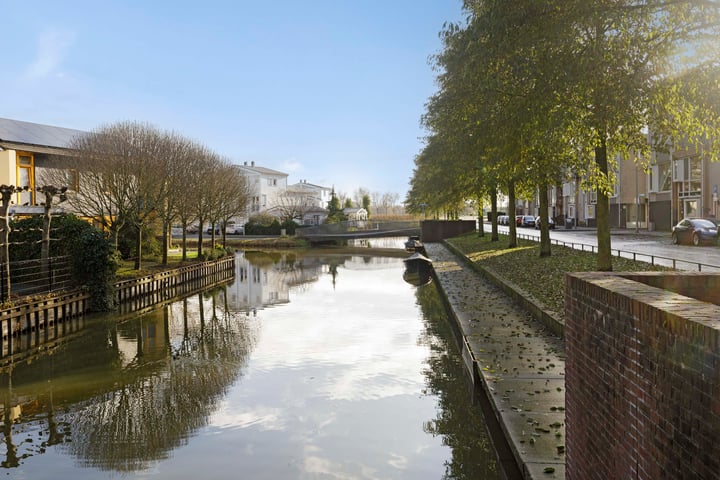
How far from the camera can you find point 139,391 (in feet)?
42.9

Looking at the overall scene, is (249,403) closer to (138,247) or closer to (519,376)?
(519,376)

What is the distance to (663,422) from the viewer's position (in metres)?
3.57

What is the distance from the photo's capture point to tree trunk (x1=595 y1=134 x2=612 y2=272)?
51.9ft

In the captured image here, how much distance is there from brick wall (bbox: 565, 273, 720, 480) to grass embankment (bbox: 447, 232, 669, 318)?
27.3 ft

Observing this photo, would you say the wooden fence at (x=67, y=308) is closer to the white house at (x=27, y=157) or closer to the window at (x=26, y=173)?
the white house at (x=27, y=157)

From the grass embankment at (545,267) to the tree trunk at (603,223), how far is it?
1.36m

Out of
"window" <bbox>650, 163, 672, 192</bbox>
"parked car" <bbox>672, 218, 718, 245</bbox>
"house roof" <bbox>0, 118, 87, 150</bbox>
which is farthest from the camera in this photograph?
"window" <bbox>650, 163, 672, 192</bbox>

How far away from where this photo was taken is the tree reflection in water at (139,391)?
991cm

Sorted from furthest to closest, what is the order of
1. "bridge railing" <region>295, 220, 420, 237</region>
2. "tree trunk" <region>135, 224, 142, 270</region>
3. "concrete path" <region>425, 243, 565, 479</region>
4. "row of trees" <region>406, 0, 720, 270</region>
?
"bridge railing" <region>295, 220, 420, 237</region>, "tree trunk" <region>135, 224, 142, 270</region>, "row of trees" <region>406, 0, 720, 270</region>, "concrete path" <region>425, 243, 565, 479</region>

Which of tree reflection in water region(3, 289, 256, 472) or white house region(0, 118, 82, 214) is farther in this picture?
white house region(0, 118, 82, 214)

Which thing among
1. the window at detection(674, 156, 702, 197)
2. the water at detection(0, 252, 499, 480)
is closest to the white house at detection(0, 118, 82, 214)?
the water at detection(0, 252, 499, 480)

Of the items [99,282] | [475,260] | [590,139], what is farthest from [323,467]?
[475,260]

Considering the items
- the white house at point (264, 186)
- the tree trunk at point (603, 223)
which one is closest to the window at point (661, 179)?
the tree trunk at point (603, 223)

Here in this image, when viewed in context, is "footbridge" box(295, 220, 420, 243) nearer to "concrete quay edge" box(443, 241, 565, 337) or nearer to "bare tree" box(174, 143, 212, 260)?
"bare tree" box(174, 143, 212, 260)
